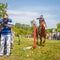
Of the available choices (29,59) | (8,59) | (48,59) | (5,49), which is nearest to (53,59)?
(48,59)

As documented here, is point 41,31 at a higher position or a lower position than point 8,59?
higher

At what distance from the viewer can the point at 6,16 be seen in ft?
44.9

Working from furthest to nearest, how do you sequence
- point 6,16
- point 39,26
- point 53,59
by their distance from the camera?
point 39,26 < point 6,16 < point 53,59

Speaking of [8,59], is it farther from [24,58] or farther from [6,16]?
[6,16]

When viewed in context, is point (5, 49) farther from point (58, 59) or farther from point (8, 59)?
point (58, 59)

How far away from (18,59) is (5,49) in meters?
1.95

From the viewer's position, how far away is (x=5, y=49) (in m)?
14.2

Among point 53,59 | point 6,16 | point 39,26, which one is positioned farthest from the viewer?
point 39,26

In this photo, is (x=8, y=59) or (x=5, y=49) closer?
(x=8, y=59)

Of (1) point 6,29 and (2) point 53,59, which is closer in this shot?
(2) point 53,59

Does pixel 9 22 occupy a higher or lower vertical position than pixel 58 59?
higher

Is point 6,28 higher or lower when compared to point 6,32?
higher

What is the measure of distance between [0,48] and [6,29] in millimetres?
1071

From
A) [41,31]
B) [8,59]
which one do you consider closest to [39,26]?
[41,31]
